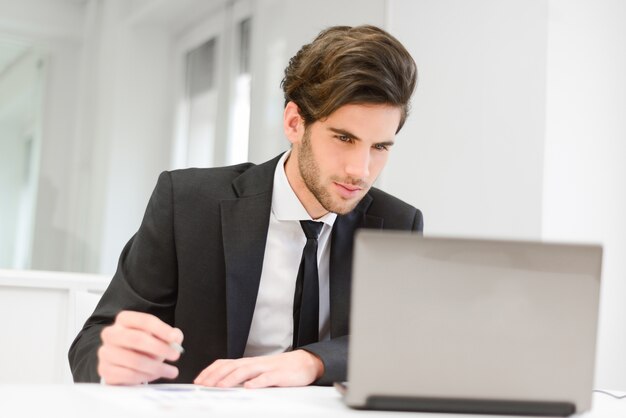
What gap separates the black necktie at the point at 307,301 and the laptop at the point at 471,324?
0.72 metres

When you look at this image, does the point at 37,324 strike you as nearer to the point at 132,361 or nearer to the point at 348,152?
the point at 348,152

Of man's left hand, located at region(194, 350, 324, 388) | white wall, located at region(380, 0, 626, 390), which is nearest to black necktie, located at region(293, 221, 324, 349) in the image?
man's left hand, located at region(194, 350, 324, 388)

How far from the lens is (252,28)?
377cm

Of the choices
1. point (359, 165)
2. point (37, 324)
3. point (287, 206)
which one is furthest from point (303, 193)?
point (37, 324)

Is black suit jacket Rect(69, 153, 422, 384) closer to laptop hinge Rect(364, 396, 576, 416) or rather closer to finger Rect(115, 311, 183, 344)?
finger Rect(115, 311, 183, 344)

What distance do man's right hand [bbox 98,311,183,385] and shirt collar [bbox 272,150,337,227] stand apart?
2.00ft

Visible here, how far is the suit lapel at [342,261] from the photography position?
1.59 meters

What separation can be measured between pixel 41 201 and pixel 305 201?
2.52 m

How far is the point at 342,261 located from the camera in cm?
163

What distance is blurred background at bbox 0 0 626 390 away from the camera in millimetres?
2646

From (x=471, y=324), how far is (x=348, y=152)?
775 millimetres

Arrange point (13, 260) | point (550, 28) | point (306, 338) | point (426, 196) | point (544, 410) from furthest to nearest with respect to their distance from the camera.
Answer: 1. point (13, 260)
2. point (426, 196)
3. point (550, 28)
4. point (306, 338)
5. point (544, 410)

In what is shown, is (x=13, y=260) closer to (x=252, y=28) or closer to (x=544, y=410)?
(x=252, y=28)

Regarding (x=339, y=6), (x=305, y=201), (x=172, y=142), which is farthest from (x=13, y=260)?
(x=305, y=201)
